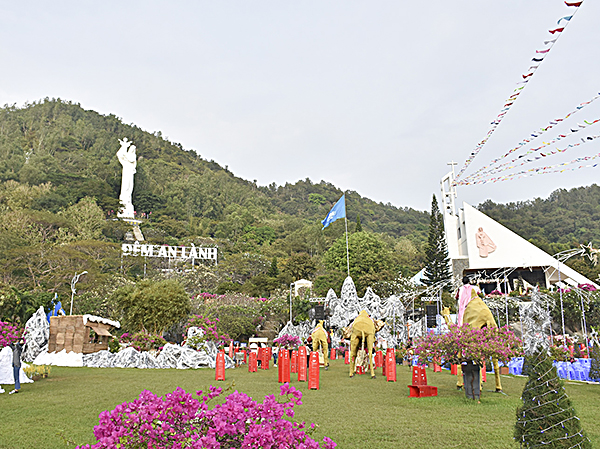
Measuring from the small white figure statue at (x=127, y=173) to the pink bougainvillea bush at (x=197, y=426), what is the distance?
2313 inches

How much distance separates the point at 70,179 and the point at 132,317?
4828cm

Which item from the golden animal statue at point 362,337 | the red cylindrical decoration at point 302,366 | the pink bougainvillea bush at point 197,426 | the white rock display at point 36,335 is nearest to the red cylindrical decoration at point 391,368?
the golden animal statue at point 362,337

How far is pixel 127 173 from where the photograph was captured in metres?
58.1

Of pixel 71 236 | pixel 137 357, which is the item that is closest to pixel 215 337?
A: pixel 137 357

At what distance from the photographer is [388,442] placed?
180 inches

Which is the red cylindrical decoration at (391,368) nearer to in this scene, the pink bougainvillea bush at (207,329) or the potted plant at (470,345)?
the potted plant at (470,345)

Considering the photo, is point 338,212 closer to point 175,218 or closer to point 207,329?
point 207,329

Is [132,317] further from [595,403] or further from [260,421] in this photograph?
[260,421]

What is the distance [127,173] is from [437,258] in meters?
41.3

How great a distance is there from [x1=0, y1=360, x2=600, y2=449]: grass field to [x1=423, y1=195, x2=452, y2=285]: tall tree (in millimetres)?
22298

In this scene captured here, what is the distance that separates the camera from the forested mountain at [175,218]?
32469mm

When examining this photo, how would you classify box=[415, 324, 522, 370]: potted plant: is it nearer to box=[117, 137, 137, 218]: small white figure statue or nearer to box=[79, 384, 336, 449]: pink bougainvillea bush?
box=[79, 384, 336, 449]: pink bougainvillea bush

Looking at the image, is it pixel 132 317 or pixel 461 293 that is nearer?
pixel 461 293

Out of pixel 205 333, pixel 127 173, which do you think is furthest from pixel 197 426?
pixel 127 173
